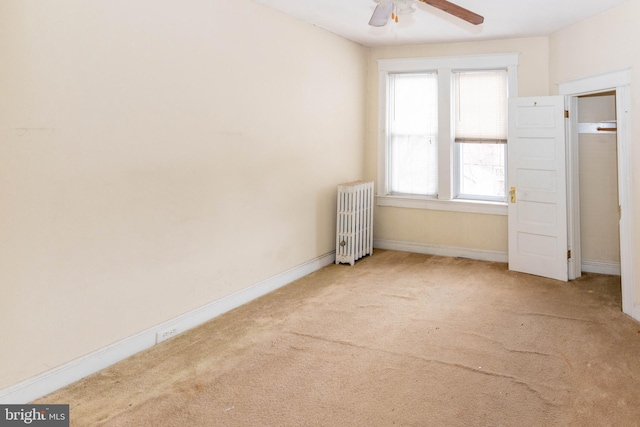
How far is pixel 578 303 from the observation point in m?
4.27

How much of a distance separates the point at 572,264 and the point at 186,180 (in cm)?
415

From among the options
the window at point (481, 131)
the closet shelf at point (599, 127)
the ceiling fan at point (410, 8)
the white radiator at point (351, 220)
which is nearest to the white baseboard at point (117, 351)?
the white radiator at point (351, 220)

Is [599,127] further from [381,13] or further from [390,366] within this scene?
[390,366]

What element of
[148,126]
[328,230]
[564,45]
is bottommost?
[328,230]

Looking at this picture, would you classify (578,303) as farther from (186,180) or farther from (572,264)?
(186,180)

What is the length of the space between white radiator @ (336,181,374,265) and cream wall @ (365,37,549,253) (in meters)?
0.73

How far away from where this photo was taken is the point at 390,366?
10.0ft

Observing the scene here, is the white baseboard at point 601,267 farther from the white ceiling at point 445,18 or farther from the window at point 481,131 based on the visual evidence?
the white ceiling at point 445,18

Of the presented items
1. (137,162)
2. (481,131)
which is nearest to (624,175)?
(481,131)

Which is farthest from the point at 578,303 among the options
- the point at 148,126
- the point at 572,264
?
the point at 148,126

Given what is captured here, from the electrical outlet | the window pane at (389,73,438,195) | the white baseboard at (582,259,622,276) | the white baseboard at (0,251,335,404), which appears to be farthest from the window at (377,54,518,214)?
the electrical outlet

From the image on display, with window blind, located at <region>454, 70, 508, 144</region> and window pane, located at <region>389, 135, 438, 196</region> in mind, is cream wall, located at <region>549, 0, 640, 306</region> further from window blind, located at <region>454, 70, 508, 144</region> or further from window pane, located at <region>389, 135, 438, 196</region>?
window pane, located at <region>389, 135, 438, 196</region>

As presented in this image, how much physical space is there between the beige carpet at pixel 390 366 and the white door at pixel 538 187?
1.94 ft

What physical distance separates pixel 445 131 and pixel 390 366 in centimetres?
372
